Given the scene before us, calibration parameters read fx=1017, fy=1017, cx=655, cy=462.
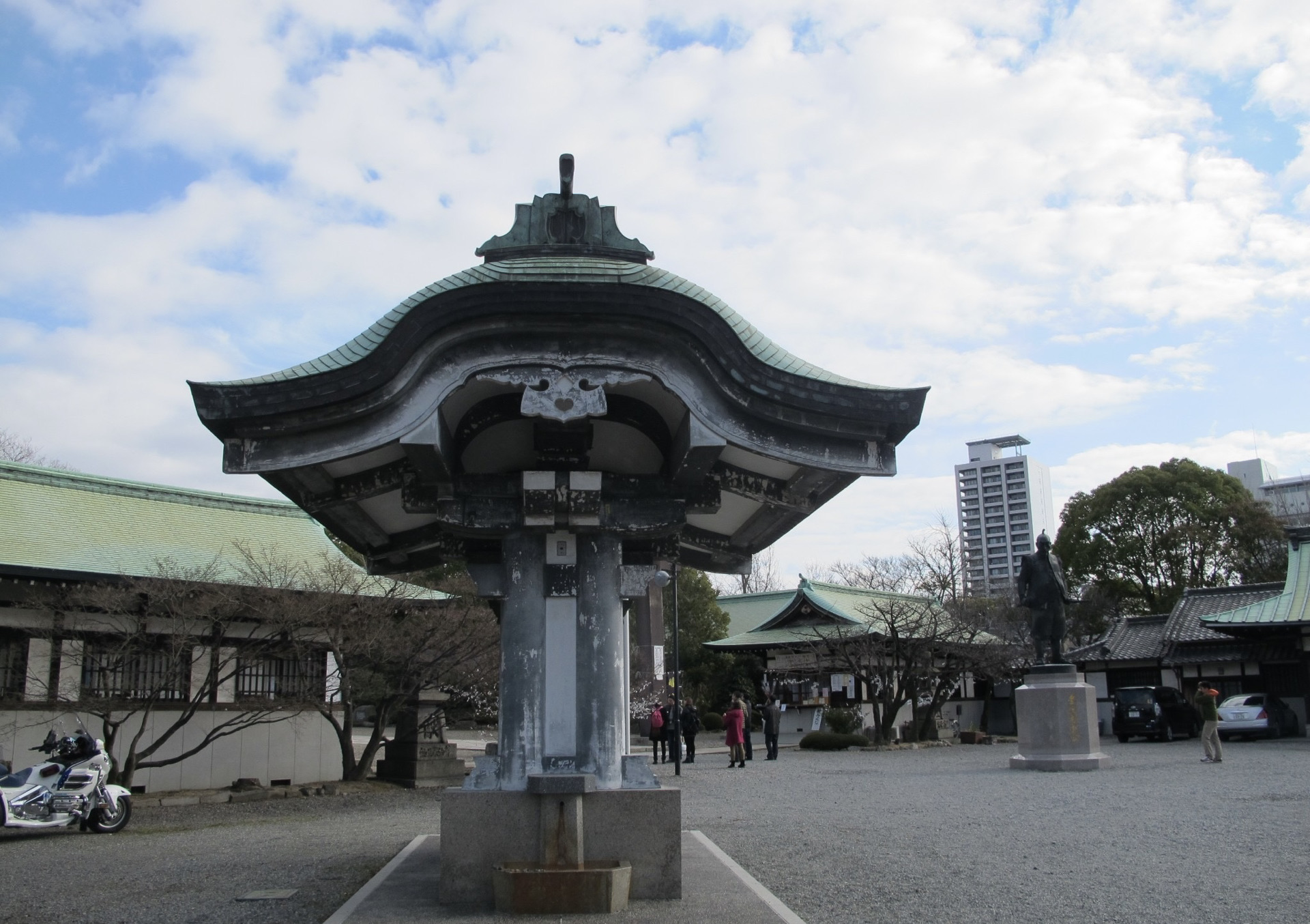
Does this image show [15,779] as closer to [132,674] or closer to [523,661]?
[132,674]

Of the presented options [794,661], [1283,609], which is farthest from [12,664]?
[1283,609]

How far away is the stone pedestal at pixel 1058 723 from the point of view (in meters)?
18.1

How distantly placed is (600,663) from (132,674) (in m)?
12.9

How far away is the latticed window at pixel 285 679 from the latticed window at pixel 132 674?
115cm

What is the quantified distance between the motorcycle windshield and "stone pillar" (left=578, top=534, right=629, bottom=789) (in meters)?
9.30

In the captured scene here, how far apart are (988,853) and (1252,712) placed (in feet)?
70.4

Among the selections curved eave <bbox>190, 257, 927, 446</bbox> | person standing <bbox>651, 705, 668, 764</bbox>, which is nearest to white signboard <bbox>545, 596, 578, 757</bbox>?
curved eave <bbox>190, 257, 927, 446</bbox>

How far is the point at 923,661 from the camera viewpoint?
28672mm

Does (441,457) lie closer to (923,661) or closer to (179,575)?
(179,575)

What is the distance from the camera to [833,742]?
1110 inches

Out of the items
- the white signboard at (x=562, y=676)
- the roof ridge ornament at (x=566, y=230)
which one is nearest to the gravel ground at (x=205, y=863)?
the white signboard at (x=562, y=676)

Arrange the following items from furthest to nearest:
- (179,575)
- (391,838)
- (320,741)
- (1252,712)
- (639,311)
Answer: (1252,712) < (320,741) < (179,575) < (391,838) < (639,311)

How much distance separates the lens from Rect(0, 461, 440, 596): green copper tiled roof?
659 inches

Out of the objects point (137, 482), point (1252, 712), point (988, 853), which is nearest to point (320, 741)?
point (137, 482)
